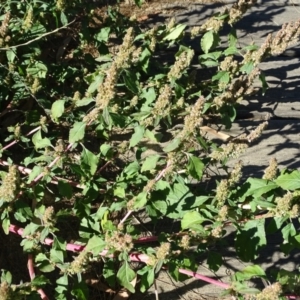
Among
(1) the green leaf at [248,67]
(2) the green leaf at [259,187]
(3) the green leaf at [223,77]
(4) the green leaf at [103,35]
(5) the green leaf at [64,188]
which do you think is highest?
(4) the green leaf at [103,35]

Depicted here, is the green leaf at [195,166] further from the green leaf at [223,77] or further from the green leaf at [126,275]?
the green leaf at [223,77]

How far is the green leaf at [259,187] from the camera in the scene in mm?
1731

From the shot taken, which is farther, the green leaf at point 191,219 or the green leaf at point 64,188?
the green leaf at point 64,188

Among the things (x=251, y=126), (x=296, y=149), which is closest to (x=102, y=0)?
(x=251, y=126)

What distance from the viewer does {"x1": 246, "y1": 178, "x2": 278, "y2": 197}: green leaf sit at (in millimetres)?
1731

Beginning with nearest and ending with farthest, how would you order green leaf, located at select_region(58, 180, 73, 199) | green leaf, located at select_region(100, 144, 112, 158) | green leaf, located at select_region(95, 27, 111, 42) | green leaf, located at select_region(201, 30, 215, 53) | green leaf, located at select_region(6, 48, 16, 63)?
green leaf, located at select_region(58, 180, 73, 199), green leaf, located at select_region(100, 144, 112, 158), green leaf, located at select_region(6, 48, 16, 63), green leaf, located at select_region(201, 30, 215, 53), green leaf, located at select_region(95, 27, 111, 42)

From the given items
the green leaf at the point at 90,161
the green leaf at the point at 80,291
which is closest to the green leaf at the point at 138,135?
the green leaf at the point at 90,161

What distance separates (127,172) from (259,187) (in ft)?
1.57

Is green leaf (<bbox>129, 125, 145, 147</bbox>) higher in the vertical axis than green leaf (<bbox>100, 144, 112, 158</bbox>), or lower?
higher

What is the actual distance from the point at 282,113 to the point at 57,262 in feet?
4.93

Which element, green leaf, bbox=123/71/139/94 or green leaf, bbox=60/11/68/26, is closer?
green leaf, bbox=123/71/139/94

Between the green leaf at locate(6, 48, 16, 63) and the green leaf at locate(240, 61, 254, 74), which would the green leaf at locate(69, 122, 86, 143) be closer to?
the green leaf at locate(6, 48, 16, 63)

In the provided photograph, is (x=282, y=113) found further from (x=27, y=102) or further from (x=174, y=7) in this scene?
(x=27, y=102)

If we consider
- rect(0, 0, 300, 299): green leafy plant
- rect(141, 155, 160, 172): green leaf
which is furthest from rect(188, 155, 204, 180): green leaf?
rect(141, 155, 160, 172): green leaf
